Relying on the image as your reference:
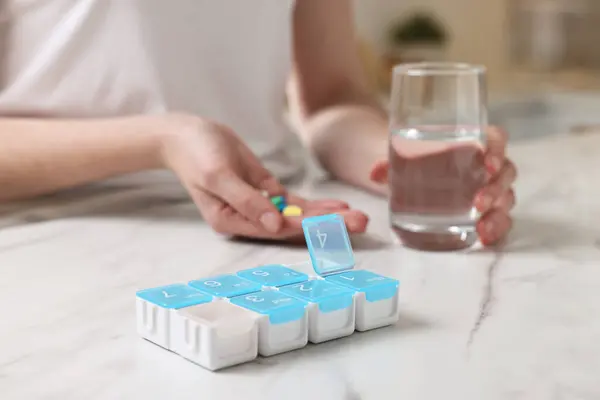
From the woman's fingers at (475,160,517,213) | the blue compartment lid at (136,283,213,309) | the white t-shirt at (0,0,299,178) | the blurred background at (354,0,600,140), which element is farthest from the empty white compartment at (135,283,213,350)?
the blurred background at (354,0,600,140)

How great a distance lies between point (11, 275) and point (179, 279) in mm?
128

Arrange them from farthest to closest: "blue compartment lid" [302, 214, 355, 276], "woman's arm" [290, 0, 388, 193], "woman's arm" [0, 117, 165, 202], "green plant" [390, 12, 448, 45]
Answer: "green plant" [390, 12, 448, 45] < "woman's arm" [290, 0, 388, 193] < "woman's arm" [0, 117, 165, 202] < "blue compartment lid" [302, 214, 355, 276]

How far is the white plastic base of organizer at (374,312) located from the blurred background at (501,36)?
70.8 inches

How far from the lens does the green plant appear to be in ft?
7.86

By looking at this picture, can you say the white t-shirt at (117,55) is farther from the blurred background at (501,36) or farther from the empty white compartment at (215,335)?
the blurred background at (501,36)

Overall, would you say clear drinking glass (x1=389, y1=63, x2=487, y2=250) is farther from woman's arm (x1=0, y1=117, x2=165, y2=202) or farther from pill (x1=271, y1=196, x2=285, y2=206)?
woman's arm (x1=0, y1=117, x2=165, y2=202)

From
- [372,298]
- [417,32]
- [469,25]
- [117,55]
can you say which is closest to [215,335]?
[372,298]

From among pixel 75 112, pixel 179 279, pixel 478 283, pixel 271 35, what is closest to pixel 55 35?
pixel 75 112

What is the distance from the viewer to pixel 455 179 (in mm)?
706

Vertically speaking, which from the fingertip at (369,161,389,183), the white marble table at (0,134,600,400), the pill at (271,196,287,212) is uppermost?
the fingertip at (369,161,389,183)

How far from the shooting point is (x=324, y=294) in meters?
0.49

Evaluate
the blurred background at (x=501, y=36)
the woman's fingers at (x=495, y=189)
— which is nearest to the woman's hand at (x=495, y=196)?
the woman's fingers at (x=495, y=189)

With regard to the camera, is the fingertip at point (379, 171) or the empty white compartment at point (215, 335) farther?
the fingertip at point (379, 171)

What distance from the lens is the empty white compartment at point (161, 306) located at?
1.55 ft
